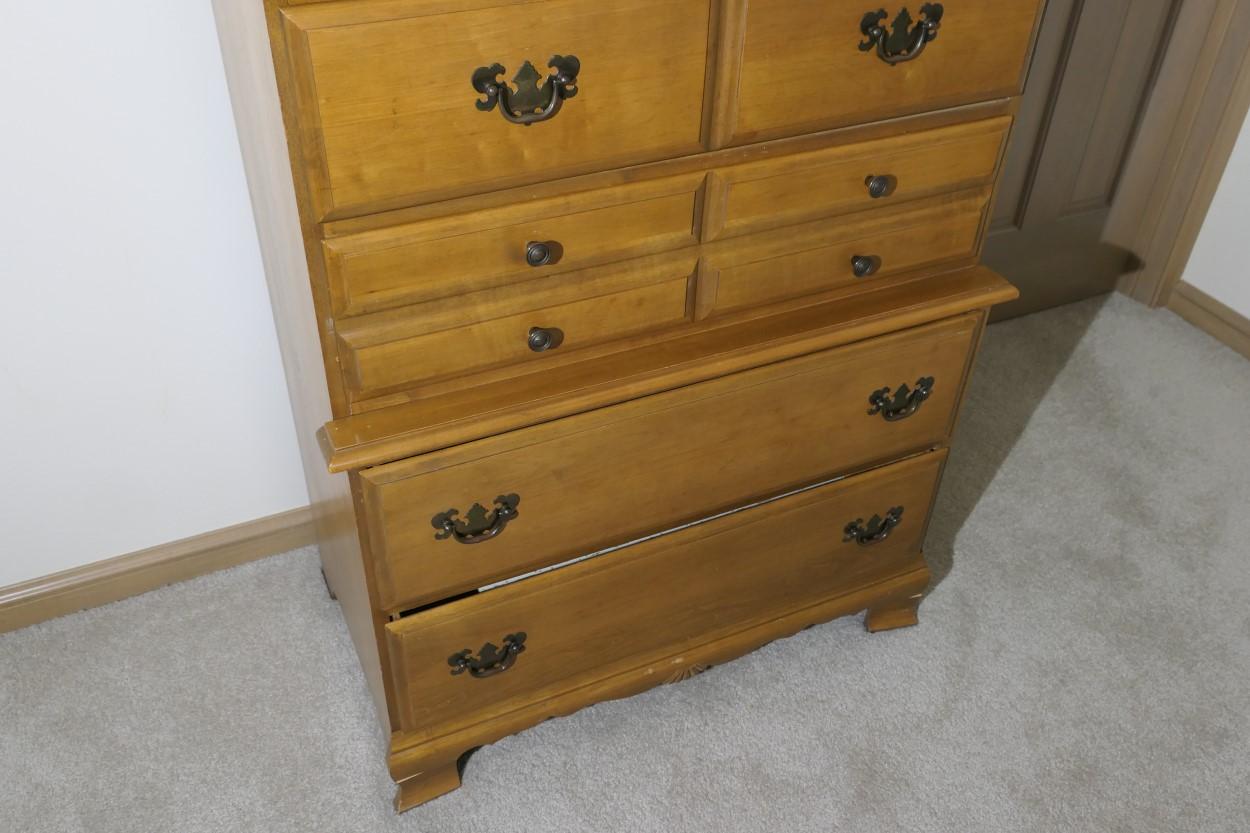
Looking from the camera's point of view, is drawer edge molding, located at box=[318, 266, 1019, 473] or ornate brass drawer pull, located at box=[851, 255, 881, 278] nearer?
drawer edge molding, located at box=[318, 266, 1019, 473]

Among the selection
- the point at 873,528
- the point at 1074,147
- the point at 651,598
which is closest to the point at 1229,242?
the point at 1074,147

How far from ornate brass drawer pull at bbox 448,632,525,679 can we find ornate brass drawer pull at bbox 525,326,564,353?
0.51m

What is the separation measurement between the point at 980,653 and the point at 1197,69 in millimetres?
1671

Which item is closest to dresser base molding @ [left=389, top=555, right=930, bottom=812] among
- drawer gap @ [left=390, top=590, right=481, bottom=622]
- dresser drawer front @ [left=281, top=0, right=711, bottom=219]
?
drawer gap @ [left=390, top=590, right=481, bottom=622]

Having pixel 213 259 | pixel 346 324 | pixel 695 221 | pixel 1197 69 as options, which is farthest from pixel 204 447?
pixel 1197 69

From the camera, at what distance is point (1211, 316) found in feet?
9.75

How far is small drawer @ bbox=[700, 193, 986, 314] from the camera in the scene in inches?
58.9

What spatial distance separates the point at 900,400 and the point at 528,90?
2.85 ft

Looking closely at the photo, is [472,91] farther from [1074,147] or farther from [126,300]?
[1074,147]

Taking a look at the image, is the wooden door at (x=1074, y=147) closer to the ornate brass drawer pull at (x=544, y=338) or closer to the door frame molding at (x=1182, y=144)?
the door frame molding at (x=1182, y=144)

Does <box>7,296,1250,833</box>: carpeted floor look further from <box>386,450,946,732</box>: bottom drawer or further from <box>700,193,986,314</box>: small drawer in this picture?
<box>700,193,986,314</box>: small drawer

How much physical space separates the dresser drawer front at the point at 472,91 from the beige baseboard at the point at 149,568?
1212 mm

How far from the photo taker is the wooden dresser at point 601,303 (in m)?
1.19

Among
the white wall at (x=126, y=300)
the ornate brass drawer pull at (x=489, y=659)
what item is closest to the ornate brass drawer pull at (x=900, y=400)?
the ornate brass drawer pull at (x=489, y=659)
